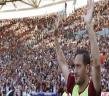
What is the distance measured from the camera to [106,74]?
60.4 feet

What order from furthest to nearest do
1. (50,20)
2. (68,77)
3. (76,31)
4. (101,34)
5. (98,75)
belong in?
(50,20) < (76,31) < (101,34) < (68,77) < (98,75)

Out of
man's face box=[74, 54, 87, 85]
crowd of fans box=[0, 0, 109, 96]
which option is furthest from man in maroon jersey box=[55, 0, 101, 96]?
crowd of fans box=[0, 0, 109, 96]

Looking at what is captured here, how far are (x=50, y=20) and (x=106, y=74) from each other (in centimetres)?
1770

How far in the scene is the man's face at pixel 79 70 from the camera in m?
3.64

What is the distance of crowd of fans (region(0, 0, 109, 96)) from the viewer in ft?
73.1

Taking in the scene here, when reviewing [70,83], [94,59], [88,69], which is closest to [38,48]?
[70,83]

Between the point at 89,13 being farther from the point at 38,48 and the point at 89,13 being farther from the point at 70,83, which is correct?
the point at 38,48

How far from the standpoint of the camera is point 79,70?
3664 millimetres

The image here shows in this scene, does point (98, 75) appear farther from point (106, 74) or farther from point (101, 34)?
point (101, 34)

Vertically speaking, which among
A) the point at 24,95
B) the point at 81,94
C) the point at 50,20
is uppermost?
the point at 50,20

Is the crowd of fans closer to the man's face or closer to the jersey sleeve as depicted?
the jersey sleeve

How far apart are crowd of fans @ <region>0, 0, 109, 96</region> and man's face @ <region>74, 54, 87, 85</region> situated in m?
12.6

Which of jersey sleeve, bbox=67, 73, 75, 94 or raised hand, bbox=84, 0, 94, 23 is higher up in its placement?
raised hand, bbox=84, 0, 94, 23

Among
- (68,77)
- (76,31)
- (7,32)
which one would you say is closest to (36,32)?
(7,32)
